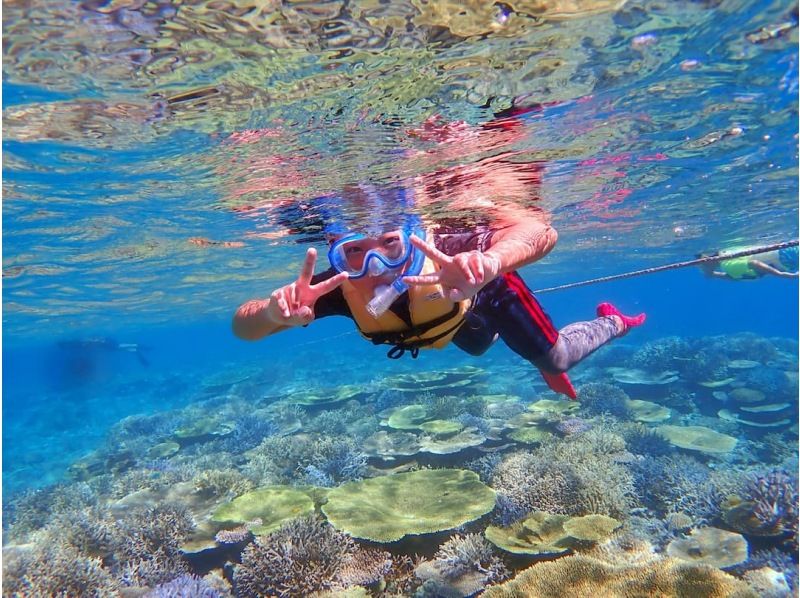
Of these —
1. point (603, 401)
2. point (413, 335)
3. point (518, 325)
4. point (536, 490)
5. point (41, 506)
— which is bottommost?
point (41, 506)

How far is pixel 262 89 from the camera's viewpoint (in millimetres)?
5840

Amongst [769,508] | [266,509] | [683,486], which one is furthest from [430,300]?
[683,486]

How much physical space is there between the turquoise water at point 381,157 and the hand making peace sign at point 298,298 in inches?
108

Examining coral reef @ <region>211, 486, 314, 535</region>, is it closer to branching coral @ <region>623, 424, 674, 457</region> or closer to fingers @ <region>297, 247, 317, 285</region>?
fingers @ <region>297, 247, 317, 285</region>

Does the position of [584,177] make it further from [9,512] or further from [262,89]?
[9,512]

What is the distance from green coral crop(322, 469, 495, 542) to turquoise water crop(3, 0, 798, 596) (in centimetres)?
32

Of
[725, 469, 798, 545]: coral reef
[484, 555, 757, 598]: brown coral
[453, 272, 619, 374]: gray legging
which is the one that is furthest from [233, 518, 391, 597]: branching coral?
[725, 469, 798, 545]: coral reef

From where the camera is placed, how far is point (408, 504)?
22.6 ft

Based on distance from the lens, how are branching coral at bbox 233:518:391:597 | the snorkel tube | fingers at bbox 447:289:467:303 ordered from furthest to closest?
branching coral at bbox 233:518:391:597 < the snorkel tube < fingers at bbox 447:289:467:303

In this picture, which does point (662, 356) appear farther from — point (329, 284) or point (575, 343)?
point (329, 284)

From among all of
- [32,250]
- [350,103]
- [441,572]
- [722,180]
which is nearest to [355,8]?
[350,103]

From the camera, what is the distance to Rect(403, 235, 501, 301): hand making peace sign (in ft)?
10.2

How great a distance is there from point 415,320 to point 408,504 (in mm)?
3468

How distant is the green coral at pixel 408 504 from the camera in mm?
6070
